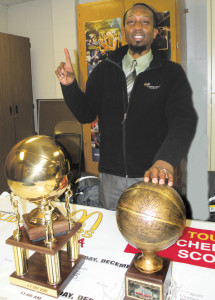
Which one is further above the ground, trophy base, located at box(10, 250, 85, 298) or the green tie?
the green tie

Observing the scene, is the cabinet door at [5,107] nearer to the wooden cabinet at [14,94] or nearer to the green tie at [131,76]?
the wooden cabinet at [14,94]

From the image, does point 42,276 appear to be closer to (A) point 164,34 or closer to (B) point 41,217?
(B) point 41,217

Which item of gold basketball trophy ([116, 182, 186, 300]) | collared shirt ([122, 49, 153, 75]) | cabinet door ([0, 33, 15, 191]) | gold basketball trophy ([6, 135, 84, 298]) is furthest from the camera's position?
cabinet door ([0, 33, 15, 191])

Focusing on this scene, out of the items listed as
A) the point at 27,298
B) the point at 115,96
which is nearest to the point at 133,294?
the point at 27,298

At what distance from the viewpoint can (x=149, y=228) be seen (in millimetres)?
635

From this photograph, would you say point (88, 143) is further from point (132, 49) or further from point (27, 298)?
point (27, 298)

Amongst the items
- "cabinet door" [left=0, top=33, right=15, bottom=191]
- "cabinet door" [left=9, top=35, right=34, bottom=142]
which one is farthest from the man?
"cabinet door" [left=9, top=35, right=34, bottom=142]

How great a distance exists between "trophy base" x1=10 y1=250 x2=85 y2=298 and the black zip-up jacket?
0.77 meters

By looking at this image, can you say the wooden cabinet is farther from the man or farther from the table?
the table

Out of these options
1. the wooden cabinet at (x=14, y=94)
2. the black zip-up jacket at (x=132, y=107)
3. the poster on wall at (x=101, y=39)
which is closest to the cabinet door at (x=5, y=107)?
the wooden cabinet at (x=14, y=94)

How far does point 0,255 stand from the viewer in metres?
0.96

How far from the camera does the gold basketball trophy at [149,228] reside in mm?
637

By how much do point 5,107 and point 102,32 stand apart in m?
1.67

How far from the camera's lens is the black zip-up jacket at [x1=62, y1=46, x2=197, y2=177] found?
1.44m
